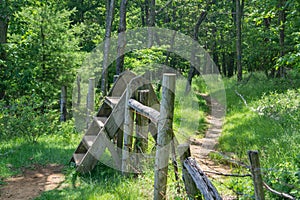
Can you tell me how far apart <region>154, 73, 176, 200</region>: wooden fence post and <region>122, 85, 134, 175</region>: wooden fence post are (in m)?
1.20

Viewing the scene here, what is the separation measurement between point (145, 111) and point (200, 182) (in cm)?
147

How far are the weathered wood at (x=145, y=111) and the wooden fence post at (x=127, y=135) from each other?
0.13 meters

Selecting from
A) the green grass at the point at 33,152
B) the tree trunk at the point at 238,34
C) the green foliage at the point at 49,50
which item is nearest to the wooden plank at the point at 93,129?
the green grass at the point at 33,152

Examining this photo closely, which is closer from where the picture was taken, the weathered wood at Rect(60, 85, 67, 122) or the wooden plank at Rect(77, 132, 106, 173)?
the wooden plank at Rect(77, 132, 106, 173)

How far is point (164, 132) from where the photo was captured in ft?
12.5

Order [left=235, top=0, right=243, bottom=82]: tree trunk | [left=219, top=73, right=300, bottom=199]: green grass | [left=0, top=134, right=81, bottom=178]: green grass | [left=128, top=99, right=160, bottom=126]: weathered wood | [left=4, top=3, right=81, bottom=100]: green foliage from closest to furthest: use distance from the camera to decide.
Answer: [left=219, top=73, right=300, bottom=199]: green grass → [left=128, top=99, right=160, bottom=126]: weathered wood → [left=0, top=134, right=81, bottom=178]: green grass → [left=4, top=3, right=81, bottom=100]: green foliage → [left=235, top=0, right=243, bottom=82]: tree trunk

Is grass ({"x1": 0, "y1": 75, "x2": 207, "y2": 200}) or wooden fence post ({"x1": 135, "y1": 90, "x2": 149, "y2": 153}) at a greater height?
wooden fence post ({"x1": 135, "y1": 90, "x2": 149, "y2": 153})

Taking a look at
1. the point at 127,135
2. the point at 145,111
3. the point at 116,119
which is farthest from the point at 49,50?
the point at 145,111

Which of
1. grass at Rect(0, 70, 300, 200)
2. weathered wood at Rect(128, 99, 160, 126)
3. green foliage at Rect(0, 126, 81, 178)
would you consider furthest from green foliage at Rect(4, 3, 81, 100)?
weathered wood at Rect(128, 99, 160, 126)

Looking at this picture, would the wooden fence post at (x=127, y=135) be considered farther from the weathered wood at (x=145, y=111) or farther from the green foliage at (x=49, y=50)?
the green foliage at (x=49, y=50)

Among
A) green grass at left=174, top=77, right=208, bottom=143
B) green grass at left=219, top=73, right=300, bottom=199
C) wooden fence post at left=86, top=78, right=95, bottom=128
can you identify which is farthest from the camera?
wooden fence post at left=86, top=78, right=95, bottom=128

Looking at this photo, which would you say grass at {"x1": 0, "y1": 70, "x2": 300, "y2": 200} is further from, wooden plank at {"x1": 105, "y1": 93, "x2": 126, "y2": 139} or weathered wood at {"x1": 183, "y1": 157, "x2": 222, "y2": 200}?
wooden plank at {"x1": 105, "y1": 93, "x2": 126, "y2": 139}

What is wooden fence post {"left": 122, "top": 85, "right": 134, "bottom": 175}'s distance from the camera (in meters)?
5.02

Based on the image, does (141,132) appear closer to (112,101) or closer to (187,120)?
(112,101)
